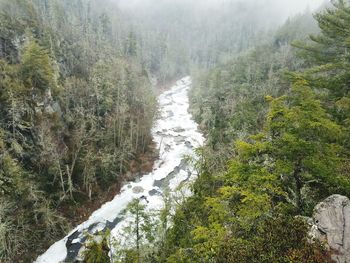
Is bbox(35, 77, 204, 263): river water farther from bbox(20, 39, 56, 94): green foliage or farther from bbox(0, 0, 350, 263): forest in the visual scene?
bbox(20, 39, 56, 94): green foliage

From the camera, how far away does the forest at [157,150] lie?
1322 cm

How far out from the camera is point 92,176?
46.1 metres

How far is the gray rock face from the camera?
32.8 feet

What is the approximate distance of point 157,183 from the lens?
170 ft

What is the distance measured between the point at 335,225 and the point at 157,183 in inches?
1665

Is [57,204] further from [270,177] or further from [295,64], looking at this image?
[295,64]

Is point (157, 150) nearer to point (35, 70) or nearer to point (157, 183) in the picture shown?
point (157, 183)

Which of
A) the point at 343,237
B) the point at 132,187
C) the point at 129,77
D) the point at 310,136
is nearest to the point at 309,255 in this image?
the point at 343,237

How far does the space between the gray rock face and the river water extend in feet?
52.7

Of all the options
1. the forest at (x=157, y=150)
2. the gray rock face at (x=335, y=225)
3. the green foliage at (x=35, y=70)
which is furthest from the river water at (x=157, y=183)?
the green foliage at (x=35, y=70)

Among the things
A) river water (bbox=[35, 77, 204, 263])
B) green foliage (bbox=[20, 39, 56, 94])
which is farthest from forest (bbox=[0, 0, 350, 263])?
river water (bbox=[35, 77, 204, 263])

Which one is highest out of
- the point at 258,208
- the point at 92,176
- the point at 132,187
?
the point at 258,208

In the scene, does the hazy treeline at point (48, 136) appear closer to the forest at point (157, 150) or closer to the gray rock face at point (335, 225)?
the forest at point (157, 150)

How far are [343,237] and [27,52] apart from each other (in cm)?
4852
